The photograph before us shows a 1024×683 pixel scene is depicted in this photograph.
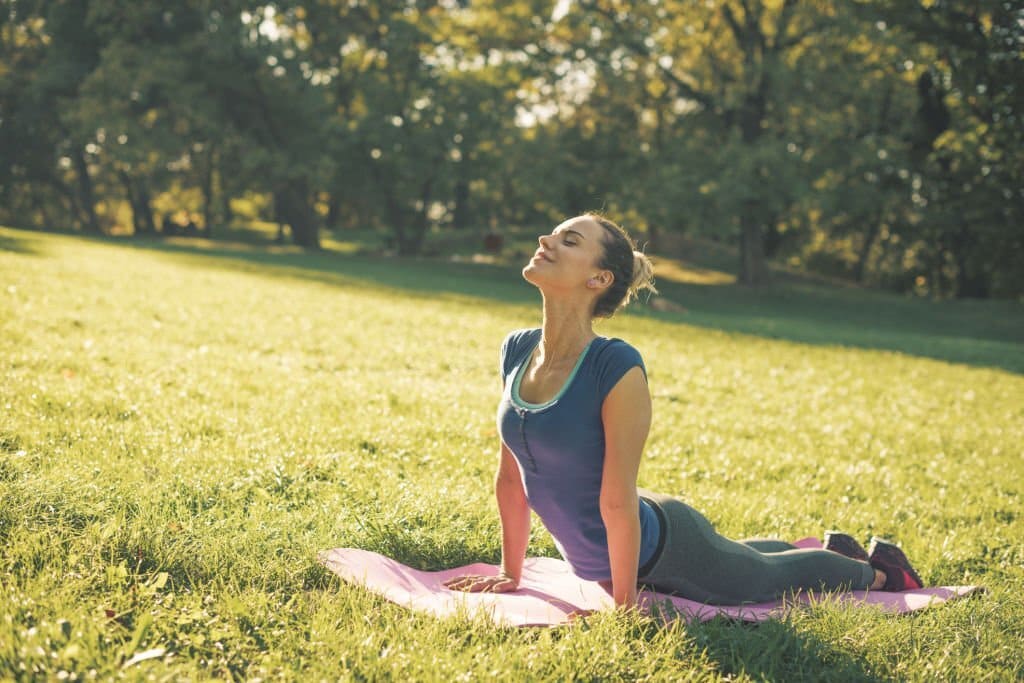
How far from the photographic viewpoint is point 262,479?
17.7 feet

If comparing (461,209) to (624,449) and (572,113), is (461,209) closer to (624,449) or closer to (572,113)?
(572,113)

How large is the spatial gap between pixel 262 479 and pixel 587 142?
1316 inches

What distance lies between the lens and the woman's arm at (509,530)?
13.8 ft

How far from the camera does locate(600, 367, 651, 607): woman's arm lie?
3.55m

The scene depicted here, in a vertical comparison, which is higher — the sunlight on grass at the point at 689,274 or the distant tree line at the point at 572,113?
the distant tree line at the point at 572,113

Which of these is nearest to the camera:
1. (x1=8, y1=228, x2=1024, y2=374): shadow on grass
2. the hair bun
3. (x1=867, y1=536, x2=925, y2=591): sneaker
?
the hair bun

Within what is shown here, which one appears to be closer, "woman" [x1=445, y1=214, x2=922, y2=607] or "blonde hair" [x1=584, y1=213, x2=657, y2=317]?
"woman" [x1=445, y1=214, x2=922, y2=607]

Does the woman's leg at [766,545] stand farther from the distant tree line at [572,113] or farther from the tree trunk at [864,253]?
the tree trunk at [864,253]

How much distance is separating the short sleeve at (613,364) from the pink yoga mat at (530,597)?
1110 millimetres

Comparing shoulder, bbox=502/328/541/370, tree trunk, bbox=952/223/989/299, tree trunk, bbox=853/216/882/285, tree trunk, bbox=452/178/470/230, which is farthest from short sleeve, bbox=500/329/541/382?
tree trunk, bbox=452/178/470/230

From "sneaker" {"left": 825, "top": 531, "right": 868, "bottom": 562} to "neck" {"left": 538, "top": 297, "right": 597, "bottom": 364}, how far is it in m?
2.21

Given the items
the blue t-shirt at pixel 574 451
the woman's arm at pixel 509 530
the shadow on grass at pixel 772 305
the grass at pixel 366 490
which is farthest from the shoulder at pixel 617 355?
the shadow on grass at pixel 772 305

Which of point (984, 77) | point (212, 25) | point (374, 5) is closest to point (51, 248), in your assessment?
point (212, 25)

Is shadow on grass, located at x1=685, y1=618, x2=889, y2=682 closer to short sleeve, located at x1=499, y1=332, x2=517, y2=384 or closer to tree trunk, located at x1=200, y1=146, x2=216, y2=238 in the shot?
short sleeve, located at x1=499, y1=332, x2=517, y2=384
